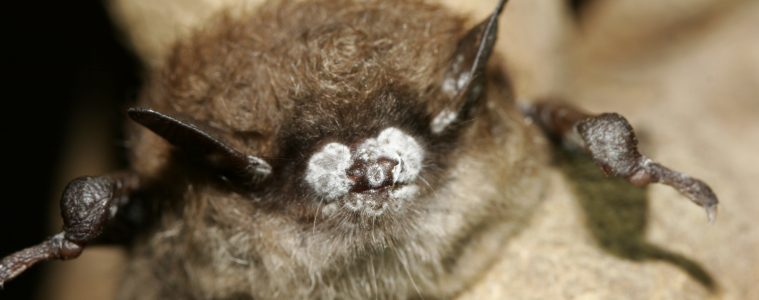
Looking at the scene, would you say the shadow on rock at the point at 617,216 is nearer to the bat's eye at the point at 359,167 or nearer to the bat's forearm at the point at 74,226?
the bat's eye at the point at 359,167

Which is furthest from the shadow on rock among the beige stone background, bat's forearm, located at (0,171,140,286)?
bat's forearm, located at (0,171,140,286)

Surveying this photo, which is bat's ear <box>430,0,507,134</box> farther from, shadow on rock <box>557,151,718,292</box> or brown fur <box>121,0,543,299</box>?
shadow on rock <box>557,151,718,292</box>

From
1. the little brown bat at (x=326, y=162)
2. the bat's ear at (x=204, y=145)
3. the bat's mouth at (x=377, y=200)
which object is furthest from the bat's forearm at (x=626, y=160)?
the bat's ear at (x=204, y=145)

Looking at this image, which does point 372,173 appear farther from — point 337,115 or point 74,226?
point 74,226

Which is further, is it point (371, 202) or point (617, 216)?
point (617, 216)

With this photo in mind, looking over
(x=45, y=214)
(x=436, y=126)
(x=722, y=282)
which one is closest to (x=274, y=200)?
(x=436, y=126)

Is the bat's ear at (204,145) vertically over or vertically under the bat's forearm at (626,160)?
under

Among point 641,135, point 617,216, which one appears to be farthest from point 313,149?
point 641,135
